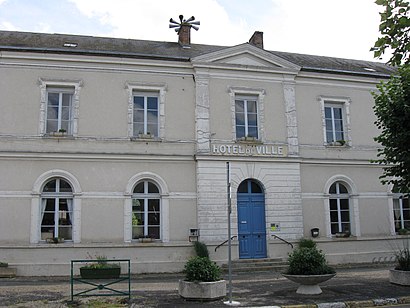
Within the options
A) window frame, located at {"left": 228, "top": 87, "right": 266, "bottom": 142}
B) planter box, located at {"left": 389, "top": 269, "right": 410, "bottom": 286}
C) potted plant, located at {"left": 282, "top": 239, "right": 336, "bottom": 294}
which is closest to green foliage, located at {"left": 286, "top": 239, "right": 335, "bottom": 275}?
potted plant, located at {"left": 282, "top": 239, "right": 336, "bottom": 294}

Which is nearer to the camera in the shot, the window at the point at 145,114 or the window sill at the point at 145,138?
the window sill at the point at 145,138

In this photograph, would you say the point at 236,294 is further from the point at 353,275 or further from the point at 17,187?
the point at 17,187

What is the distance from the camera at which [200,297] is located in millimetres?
9203

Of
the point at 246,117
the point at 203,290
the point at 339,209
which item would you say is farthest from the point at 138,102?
the point at 339,209

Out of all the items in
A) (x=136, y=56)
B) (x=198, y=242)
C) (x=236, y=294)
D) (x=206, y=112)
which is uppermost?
(x=136, y=56)

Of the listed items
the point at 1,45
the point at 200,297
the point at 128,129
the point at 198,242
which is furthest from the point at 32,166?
the point at 200,297

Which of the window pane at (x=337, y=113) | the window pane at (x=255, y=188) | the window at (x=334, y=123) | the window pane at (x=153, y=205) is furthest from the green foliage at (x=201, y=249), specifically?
the window pane at (x=337, y=113)

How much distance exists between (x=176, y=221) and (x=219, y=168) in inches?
88.4

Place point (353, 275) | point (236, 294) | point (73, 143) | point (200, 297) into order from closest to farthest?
point (200, 297) < point (236, 294) < point (353, 275) < point (73, 143)

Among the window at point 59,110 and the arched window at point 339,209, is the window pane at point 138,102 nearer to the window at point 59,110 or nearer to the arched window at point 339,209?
the window at point 59,110

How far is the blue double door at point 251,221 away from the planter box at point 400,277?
4.90 meters

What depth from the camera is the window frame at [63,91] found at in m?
14.5

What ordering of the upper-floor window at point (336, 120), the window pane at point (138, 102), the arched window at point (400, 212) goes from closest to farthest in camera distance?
the window pane at point (138, 102) → the upper-floor window at point (336, 120) → the arched window at point (400, 212)

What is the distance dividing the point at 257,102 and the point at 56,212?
7.68m
